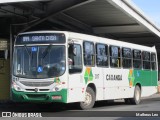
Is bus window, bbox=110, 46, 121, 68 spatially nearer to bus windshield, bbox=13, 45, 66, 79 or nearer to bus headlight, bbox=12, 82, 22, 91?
bus windshield, bbox=13, 45, 66, 79

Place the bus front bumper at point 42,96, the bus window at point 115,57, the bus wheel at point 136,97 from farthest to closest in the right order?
1. the bus wheel at point 136,97
2. the bus window at point 115,57
3. the bus front bumper at point 42,96

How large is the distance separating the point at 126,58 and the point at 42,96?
6.38 metres

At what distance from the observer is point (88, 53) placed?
1745cm

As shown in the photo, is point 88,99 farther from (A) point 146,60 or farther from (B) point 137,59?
(A) point 146,60

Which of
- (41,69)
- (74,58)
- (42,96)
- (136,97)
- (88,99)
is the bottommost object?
(136,97)

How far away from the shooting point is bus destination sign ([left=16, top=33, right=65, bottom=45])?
16172mm

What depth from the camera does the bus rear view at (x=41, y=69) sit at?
15734 mm

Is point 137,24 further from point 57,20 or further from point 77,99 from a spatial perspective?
point 77,99

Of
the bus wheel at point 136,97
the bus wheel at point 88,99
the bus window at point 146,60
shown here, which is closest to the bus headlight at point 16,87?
the bus wheel at point 88,99

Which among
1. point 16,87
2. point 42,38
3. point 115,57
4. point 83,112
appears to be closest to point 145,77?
point 115,57

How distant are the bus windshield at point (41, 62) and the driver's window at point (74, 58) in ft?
1.00

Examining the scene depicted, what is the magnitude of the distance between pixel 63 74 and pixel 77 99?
4.17ft

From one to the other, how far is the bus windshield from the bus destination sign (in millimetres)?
197

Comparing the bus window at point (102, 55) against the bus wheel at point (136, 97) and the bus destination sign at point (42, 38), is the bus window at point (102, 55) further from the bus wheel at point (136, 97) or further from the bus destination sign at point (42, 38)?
the bus wheel at point (136, 97)
